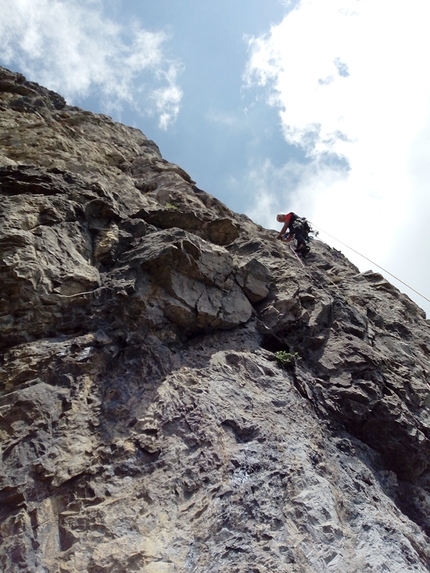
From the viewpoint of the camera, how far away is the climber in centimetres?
1409

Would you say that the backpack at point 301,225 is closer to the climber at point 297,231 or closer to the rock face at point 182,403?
the climber at point 297,231

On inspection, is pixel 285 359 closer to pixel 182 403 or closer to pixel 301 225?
pixel 182 403

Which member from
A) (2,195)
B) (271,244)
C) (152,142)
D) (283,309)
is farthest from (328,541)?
(152,142)

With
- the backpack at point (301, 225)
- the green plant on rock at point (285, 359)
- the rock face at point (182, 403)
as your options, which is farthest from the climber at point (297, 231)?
the green plant on rock at point (285, 359)

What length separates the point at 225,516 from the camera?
15.4 feet

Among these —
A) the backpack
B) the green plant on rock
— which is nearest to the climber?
the backpack

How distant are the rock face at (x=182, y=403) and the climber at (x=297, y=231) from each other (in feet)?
13.2

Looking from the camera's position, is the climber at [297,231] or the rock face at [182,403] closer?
the rock face at [182,403]

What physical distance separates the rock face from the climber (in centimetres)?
402

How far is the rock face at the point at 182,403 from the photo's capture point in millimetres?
4488

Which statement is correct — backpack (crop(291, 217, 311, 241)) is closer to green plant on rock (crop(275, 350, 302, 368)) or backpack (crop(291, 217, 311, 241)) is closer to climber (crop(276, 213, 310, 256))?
climber (crop(276, 213, 310, 256))

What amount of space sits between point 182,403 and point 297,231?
30.8ft

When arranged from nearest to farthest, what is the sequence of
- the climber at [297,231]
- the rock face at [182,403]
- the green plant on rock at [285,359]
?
the rock face at [182,403]
the green plant on rock at [285,359]
the climber at [297,231]

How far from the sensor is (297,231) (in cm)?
1412
